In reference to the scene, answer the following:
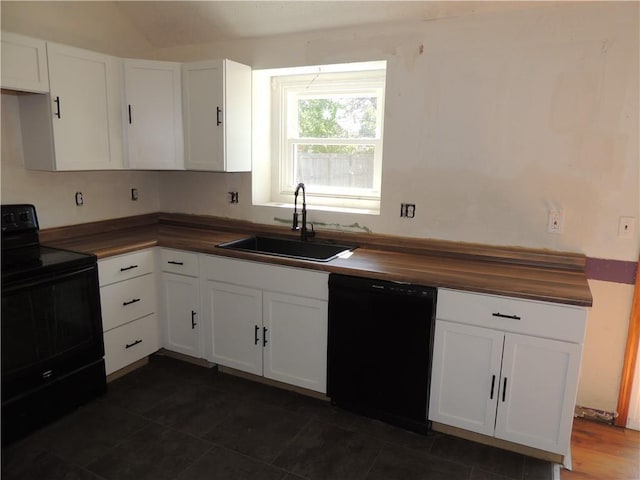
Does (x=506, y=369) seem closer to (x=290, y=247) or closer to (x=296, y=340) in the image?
(x=296, y=340)

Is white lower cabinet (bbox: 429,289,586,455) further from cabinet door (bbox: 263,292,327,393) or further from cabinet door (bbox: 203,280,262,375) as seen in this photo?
cabinet door (bbox: 203,280,262,375)

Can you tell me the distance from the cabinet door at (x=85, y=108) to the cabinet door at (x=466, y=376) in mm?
2355

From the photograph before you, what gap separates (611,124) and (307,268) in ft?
5.80

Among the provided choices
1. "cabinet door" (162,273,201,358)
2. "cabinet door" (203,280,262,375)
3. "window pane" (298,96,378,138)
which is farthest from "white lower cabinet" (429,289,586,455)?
"cabinet door" (162,273,201,358)

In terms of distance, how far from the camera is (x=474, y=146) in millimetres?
2576

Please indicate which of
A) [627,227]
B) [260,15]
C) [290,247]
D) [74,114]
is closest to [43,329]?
[74,114]

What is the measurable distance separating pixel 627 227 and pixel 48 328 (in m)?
3.10

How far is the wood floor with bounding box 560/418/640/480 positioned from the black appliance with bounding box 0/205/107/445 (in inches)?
101

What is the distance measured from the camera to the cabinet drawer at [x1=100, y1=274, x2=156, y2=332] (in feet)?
8.77

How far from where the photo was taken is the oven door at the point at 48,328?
2143 millimetres

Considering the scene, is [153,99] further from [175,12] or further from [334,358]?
[334,358]

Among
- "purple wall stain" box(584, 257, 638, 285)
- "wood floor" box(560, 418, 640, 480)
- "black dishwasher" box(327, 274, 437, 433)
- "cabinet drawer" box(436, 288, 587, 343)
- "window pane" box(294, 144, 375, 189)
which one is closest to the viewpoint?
"cabinet drawer" box(436, 288, 587, 343)

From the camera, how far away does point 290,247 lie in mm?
3127

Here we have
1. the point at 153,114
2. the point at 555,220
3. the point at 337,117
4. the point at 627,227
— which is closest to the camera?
the point at 627,227
